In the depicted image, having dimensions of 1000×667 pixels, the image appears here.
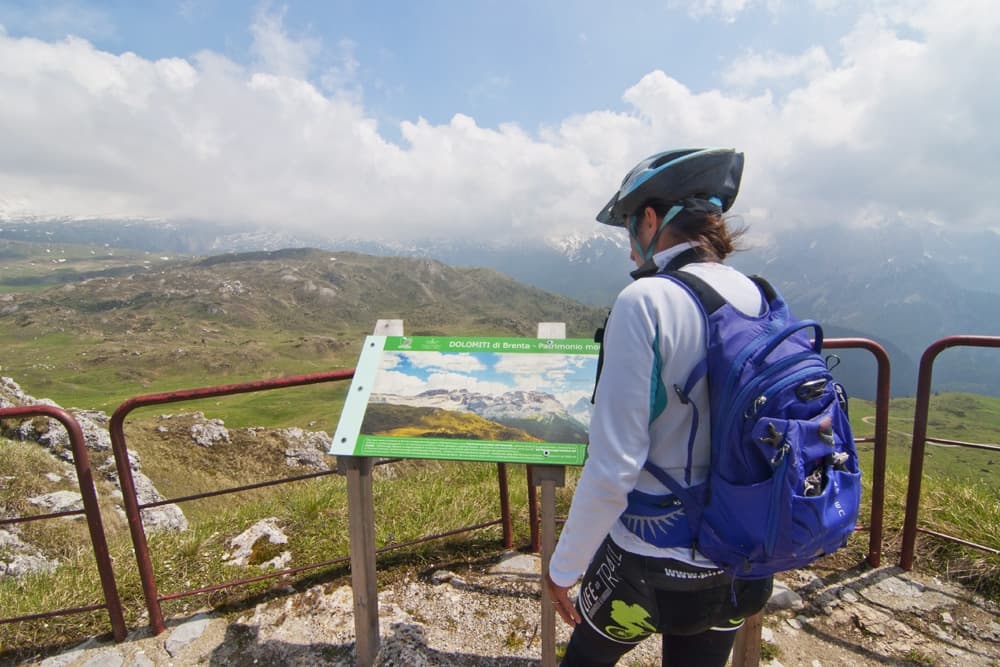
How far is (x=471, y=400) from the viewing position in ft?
11.7

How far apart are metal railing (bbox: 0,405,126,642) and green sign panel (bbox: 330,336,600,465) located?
199 cm

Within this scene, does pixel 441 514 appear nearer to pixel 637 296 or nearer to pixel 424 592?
pixel 424 592

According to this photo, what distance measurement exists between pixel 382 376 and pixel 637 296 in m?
2.34

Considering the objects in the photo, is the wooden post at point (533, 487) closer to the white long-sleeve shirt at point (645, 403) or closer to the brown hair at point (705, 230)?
the brown hair at point (705, 230)

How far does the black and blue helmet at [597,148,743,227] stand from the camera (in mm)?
2227

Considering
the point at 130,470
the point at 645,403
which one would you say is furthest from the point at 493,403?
the point at 130,470

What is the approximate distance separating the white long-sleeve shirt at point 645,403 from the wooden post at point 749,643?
1.83m

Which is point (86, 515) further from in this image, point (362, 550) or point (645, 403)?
point (645, 403)

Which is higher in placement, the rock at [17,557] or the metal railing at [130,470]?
the metal railing at [130,470]

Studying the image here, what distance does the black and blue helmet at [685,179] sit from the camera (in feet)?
7.30

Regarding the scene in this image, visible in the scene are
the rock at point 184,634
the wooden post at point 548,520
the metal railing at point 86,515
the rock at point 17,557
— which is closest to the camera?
the wooden post at point 548,520

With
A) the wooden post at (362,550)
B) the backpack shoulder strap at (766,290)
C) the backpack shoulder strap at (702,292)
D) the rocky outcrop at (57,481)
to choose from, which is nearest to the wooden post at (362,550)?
the wooden post at (362,550)

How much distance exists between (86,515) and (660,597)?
4.35 meters

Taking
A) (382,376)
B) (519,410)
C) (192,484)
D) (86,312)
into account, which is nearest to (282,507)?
(382,376)
